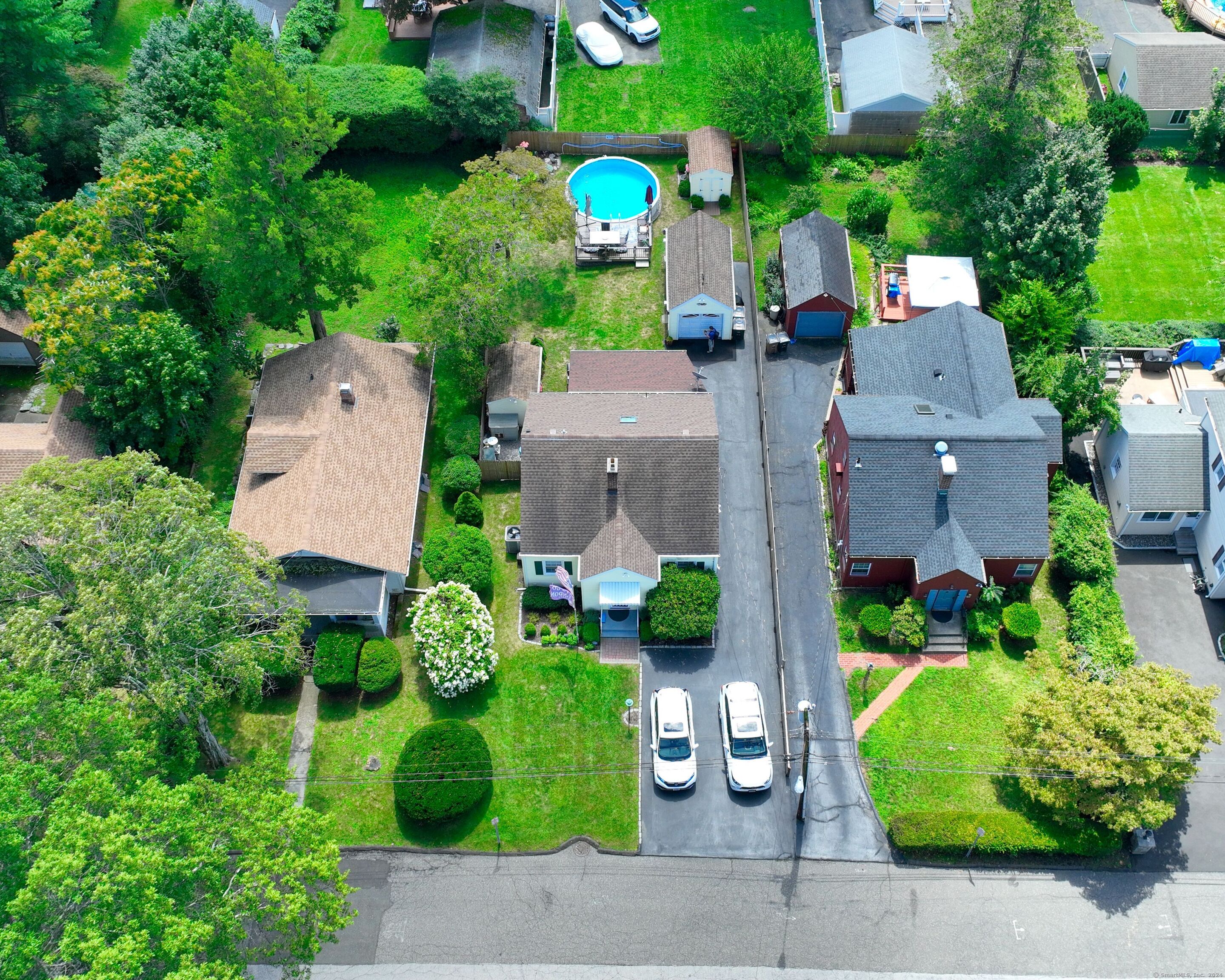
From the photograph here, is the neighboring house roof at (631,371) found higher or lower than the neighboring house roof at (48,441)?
higher

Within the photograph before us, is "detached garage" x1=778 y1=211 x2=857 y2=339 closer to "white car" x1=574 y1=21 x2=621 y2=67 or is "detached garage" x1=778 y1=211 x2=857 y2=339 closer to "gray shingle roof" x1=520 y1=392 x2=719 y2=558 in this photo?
"gray shingle roof" x1=520 y1=392 x2=719 y2=558

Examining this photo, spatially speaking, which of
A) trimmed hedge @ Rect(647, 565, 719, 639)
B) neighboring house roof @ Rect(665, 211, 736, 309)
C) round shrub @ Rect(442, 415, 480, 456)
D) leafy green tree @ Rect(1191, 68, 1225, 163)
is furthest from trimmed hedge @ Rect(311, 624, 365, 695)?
leafy green tree @ Rect(1191, 68, 1225, 163)

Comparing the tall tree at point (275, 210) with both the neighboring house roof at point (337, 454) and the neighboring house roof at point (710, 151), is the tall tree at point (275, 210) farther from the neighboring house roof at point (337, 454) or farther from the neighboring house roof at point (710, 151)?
the neighboring house roof at point (710, 151)

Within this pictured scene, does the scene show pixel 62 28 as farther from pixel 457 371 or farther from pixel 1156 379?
pixel 1156 379

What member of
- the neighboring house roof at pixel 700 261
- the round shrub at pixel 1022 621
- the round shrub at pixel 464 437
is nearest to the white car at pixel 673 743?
the round shrub at pixel 1022 621

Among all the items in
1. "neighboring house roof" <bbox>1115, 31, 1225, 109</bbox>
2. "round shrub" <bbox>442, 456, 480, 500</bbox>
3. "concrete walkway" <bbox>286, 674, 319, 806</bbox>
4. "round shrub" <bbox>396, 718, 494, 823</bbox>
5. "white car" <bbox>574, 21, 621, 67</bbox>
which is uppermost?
"neighboring house roof" <bbox>1115, 31, 1225, 109</bbox>

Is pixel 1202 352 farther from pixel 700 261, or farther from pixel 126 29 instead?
pixel 126 29
